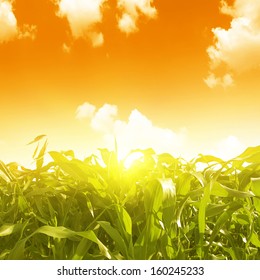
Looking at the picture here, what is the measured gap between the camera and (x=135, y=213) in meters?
0.89

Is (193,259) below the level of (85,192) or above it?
below

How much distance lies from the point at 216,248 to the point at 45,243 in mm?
362

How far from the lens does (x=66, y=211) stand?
0.89 meters

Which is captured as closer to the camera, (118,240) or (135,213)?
(118,240)

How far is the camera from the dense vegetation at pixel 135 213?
2.39 feet

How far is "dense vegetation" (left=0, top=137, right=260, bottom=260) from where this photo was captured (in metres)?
0.73

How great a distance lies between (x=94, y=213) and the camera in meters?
0.92
